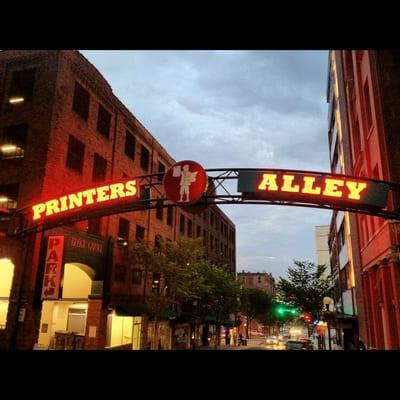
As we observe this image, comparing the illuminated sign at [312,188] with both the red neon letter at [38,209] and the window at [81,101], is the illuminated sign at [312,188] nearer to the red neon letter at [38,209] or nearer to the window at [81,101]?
the red neon letter at [38,209]

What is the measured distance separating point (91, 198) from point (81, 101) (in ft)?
32.7

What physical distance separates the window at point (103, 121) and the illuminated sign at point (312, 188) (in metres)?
14.0

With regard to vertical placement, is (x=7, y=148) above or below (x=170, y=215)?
below

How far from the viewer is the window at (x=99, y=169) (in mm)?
25289

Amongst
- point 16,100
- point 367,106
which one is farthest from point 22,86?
point 367,106

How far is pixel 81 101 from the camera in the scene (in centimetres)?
2422

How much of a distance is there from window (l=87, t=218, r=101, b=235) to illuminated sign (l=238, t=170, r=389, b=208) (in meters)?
12.3

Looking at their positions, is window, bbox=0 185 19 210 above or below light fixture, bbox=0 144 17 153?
below

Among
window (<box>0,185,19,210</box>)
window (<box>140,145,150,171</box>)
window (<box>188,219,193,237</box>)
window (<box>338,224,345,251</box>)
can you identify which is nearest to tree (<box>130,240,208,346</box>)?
window (<box>140,145,150,171</box>)

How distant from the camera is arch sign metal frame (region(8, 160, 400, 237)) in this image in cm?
1439

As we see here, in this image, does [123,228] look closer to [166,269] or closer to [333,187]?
[166,269]

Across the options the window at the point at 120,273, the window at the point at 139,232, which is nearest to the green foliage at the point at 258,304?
the window at the point at 139,232

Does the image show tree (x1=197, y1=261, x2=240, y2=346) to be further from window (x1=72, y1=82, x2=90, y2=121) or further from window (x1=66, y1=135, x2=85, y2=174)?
window (x1=72, y1=82, x2=90, y2=121)
